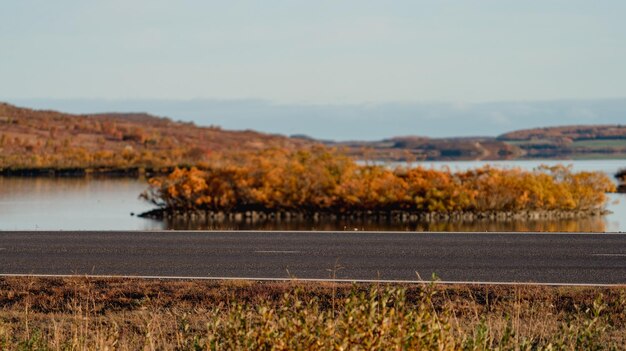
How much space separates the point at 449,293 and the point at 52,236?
10220mm

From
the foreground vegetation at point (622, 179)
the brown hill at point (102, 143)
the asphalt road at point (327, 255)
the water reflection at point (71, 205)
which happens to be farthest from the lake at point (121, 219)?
the brown hill at point (102, 143)

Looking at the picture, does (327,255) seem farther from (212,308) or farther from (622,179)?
(622,179)

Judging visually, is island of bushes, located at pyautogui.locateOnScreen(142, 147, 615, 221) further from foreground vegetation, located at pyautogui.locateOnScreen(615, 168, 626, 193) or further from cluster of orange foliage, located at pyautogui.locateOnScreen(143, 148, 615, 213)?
foreground vegetation, located at pyautogui.locateOnScreen(615, 168, 626, 193)

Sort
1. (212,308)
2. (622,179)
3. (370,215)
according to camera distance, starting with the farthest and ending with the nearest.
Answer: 1. (622,179)
2. (370,215)
3. (212,308)

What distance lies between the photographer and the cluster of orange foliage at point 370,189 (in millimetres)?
28031

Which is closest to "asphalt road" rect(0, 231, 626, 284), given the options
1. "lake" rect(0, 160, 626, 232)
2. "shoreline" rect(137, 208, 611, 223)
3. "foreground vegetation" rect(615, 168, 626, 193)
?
"lake" rect(0, 160, 626, 232)

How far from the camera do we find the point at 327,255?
15.4 meters

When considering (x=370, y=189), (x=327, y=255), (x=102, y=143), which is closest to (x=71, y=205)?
(x=370, y=189)

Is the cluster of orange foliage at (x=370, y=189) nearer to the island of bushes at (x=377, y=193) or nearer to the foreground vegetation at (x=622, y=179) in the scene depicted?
the island of bushes at (x=377, y=193)

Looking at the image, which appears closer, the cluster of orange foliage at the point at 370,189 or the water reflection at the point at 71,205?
the water reflection at the point at 71,205

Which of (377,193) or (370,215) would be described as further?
(377,193)

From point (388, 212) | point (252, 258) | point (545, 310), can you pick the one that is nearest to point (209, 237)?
point (252, 258)

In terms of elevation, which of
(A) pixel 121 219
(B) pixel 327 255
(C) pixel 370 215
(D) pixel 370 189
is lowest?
(A) pixel 121 219

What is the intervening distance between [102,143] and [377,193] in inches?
2803
